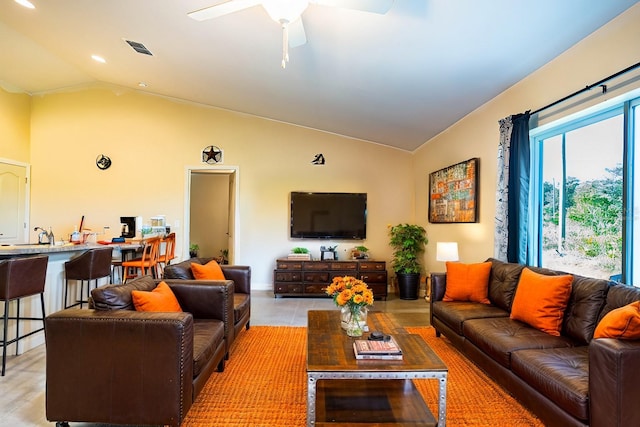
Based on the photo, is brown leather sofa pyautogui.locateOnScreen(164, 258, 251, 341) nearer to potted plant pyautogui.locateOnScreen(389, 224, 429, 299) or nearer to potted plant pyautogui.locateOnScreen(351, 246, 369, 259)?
potted plant pyautogui.locateOnScreen(351, 246, 369, 259)

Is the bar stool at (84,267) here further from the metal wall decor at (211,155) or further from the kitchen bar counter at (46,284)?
the metal wall decor at (211,155)

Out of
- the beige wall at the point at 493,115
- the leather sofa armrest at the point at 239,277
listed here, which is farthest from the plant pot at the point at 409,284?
the leather sofa armrest at the point at 239,277

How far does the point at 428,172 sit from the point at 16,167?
713 cm

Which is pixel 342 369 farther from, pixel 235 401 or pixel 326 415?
pixel 235 401

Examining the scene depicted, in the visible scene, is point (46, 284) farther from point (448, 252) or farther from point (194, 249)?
point (194, 249)

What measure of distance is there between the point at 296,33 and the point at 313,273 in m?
3.97

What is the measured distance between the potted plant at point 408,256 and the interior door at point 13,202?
6624mm

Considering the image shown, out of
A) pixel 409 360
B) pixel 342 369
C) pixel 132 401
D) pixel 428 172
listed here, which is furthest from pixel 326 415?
pixel 428 172

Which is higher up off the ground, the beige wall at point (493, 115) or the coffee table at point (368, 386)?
the beige wall at point (493, 115)

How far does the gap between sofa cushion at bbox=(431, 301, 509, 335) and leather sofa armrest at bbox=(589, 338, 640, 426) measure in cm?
139

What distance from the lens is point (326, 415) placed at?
6.39 feet

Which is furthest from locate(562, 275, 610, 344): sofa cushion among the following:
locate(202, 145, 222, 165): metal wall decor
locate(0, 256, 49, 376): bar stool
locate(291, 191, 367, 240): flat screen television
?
locate(202, 145, 222, 165): metal wall decor

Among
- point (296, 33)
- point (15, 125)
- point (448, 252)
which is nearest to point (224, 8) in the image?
point (296, 33)

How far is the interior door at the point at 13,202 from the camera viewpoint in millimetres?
5883
